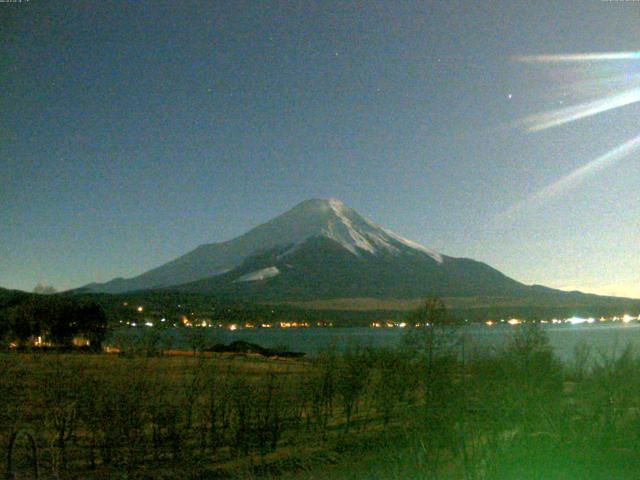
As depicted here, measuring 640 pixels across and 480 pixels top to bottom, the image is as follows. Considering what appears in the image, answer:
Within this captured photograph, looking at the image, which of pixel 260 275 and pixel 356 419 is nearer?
pixel 356 419

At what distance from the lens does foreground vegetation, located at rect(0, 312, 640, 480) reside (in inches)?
309

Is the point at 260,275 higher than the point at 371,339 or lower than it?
higher

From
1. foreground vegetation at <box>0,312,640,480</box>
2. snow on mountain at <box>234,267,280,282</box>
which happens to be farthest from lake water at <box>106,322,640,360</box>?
snow on mountain at <box>234,267,280,282</box>

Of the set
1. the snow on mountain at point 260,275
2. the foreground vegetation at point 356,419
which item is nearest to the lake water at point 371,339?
the foreground vegetation at point 356,419

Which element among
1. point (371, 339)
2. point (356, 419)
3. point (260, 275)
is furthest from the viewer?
point (260, 275)

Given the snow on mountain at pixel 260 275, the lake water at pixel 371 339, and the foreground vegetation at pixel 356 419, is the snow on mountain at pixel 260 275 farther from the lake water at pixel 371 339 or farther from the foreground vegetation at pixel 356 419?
the foreground vegetation at pixel 356 419

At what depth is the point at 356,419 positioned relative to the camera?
19.1 meters

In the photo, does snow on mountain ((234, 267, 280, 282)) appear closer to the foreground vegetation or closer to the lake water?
the lake water

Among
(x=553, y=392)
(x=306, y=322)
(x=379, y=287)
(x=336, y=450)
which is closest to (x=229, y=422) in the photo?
(x=336, y=450)

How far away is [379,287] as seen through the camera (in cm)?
14600

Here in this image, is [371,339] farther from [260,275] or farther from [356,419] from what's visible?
[260,275]

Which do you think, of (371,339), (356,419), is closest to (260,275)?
(371,339)

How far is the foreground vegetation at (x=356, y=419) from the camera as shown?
7.85 meters

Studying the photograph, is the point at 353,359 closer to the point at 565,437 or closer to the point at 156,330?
the point at 156,330
